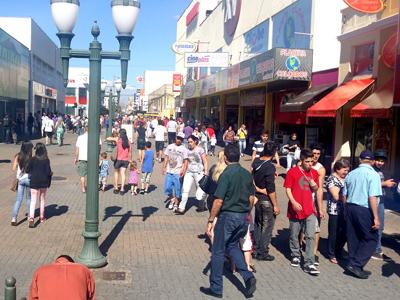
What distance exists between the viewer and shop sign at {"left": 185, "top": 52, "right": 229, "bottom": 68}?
30812 mm

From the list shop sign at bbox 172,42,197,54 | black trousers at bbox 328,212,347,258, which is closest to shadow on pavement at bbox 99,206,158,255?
black trousers at bbox 328,212,347,258

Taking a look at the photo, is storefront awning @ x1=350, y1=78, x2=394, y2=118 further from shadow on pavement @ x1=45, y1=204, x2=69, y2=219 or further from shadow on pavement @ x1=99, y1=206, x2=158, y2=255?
shadow on pavement @ x1=45, y1=204, x2=69, y2=219

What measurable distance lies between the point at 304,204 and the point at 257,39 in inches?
832

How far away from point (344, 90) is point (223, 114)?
21.8 meters

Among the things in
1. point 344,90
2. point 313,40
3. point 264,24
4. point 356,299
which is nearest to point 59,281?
point 356,299

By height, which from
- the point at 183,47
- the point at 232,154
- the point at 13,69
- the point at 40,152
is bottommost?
the point at 40,152

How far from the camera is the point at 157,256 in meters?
7.89

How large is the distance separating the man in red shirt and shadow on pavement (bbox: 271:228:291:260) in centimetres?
81

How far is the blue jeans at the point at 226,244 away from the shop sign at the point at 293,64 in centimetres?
1308

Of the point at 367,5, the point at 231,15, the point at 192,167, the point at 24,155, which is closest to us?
the point at 24,155

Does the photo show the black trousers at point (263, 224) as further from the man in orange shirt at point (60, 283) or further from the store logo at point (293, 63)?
the store logo at point (293, 63)

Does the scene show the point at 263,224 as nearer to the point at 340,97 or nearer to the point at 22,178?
the point at 22,178

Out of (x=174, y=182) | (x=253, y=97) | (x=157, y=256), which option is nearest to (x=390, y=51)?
(x=174, y=182)

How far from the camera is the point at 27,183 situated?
9.57 m
